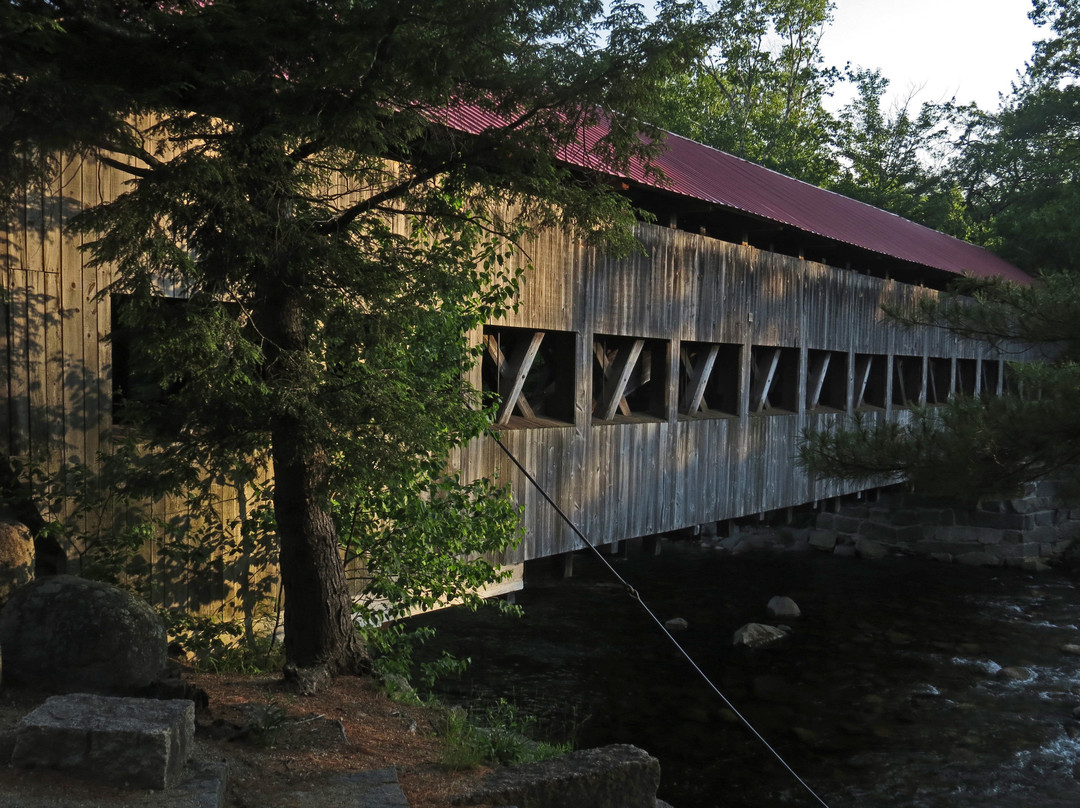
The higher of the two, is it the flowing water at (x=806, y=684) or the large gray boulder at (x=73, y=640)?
the large gray boulder at (x=73, y=640)

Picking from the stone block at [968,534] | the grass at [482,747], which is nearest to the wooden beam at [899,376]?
the stone block at [968,534]

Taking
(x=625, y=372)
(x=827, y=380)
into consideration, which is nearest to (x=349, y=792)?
(x=625, y=372)

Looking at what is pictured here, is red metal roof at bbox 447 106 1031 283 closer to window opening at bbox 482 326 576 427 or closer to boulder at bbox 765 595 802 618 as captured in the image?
window opening at bbox 482 326 576 427

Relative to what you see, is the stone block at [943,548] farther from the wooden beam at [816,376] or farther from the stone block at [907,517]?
the wooden beam at [816,376]

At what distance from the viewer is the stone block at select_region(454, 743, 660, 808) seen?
411 centimetres

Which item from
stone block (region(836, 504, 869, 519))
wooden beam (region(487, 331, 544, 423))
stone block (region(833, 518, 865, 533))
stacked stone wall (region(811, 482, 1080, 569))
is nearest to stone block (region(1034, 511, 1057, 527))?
stacked stone wall (region(811, 482, 1080, 569))

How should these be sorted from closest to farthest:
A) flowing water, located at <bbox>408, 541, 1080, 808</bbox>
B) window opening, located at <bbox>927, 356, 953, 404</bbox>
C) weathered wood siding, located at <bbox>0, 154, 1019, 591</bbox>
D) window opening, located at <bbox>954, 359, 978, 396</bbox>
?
weathered wood siding, located at <bbox>0, 154, 1019, 591</bbox> → flowing water, located at <bbox>408, 541, 1080, 808</bbox> → window opening, located at <bbox>927, 356, 953, 404</bbox> → window opening, located at <bbox>954, 359, 978, 396</bbox>

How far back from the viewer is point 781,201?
13.5 meters

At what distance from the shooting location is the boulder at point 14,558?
181 inches

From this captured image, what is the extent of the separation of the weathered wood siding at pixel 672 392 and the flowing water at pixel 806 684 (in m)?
1.37

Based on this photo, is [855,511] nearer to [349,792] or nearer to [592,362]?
[592,362]

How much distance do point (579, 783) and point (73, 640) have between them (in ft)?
7.41

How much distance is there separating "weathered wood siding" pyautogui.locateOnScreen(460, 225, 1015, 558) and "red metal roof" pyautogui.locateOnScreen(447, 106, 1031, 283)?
0.53 m

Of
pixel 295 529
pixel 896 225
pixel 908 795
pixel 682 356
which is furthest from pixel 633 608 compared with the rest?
pixel 896 225
